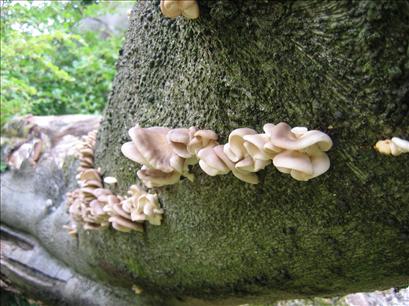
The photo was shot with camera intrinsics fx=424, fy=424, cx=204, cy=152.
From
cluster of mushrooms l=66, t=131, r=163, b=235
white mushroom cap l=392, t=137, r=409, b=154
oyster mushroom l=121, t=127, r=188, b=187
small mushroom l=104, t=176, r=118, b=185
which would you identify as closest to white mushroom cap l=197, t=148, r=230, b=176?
oyster mushroom l=121, t=127, r=188, b=187

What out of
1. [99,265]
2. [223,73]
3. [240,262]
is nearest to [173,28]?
[223,73]

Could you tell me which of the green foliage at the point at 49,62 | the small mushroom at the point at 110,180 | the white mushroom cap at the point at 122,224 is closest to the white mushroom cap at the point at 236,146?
the white mushroom cap at the point at 122,224

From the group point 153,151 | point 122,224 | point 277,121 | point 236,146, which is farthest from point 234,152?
point 122,224

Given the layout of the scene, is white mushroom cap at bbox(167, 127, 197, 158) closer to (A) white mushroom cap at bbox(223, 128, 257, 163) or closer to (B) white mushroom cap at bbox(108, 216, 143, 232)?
(A) white mushroom cap at bbox(223, 128, 257, 163)

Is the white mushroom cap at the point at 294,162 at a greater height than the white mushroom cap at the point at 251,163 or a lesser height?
greater

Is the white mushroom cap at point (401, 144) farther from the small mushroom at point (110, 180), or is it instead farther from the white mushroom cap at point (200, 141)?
the small mushroom at point (110, 180)

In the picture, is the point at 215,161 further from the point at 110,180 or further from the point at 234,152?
the point at 110,180
